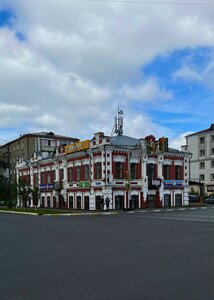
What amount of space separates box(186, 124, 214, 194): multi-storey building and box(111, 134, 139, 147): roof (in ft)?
116

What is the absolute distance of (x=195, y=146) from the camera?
78062mm

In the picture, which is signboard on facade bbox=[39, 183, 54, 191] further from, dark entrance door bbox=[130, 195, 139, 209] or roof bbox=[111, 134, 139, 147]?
dark entrance door bbox=[130, 195, 139, 209]

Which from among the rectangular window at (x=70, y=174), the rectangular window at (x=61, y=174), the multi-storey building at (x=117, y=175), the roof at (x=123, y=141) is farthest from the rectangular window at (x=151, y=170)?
the rectangular window at (x=61, y=174)

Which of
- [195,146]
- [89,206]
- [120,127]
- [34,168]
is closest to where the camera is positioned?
[89,206]

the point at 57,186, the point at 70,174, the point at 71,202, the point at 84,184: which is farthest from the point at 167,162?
the point at 57,186

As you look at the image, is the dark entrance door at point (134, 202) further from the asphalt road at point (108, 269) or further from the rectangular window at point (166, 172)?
the asphalt road at point (108, 269)

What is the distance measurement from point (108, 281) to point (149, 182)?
33235mm

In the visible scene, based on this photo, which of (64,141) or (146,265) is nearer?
(146,265)

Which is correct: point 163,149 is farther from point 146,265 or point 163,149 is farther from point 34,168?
point 34,168

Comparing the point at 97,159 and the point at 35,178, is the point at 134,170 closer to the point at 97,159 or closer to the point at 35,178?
the point at 97,159

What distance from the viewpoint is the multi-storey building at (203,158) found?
7325 cm

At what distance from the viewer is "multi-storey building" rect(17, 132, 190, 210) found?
Result: 36969 mm

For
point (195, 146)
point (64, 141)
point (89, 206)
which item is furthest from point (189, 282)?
point (64, 141)

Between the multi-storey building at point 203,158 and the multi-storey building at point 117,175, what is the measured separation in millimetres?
31797
